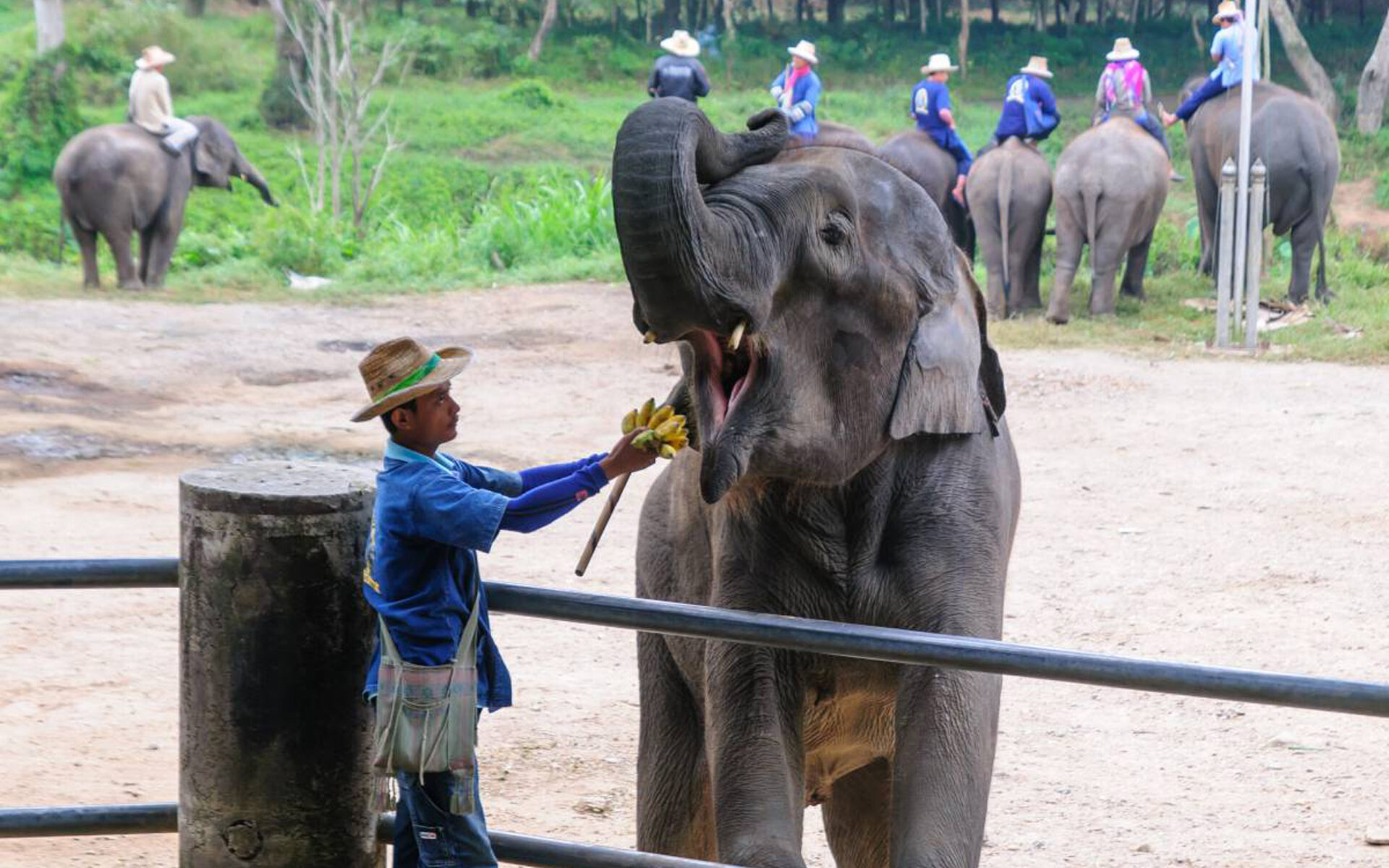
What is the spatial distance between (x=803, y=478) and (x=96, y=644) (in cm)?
412

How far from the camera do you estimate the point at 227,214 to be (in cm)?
2253

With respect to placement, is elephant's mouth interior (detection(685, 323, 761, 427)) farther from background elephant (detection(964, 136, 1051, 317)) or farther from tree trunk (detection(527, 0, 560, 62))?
tree trunk (detection(527, 0, 560, 62))

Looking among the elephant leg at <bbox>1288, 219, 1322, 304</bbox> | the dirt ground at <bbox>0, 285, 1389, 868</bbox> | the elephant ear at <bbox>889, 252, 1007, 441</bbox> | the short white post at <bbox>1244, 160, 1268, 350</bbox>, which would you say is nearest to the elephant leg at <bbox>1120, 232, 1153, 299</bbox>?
the elephant leg at <bbox>1288, 219, 1322, 304</bbox>

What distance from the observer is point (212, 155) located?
58.0ft

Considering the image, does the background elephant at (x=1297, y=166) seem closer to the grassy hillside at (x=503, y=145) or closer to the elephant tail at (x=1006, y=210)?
the grassy hillside at (x=503, y=145)

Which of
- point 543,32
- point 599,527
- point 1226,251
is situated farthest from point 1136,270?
point 543,32

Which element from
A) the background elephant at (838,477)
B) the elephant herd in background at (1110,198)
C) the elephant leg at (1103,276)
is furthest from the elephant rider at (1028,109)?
the background elephant at (838,477)

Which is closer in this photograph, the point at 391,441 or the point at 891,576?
the point at 391,441

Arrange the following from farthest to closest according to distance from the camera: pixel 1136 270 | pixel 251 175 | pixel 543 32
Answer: pixel 543 32, pixel 251 175, pixel 1136 270

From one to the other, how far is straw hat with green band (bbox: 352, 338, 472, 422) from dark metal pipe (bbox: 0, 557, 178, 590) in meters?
0.38

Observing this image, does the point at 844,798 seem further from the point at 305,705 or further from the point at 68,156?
the point at 68,156

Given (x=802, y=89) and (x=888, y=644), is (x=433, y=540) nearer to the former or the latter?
(x=888, y=644)

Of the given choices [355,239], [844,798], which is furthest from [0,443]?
[355,239]

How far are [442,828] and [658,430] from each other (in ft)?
2.24
